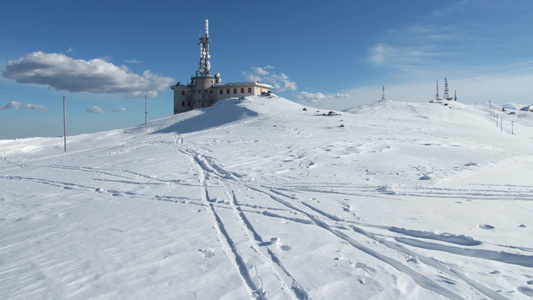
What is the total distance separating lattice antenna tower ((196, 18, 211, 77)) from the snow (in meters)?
48.6

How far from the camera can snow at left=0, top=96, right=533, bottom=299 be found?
15.6 feet

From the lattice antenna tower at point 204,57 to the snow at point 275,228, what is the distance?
48.6m

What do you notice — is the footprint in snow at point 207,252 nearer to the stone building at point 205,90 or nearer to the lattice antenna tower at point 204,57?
the stone building at point 205,90

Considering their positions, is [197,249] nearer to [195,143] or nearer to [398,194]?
[398,194]

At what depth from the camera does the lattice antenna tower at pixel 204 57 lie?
207 ft

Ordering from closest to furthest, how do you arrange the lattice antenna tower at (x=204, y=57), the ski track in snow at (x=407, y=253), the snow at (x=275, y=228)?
the ski track in snow at (x=407, y=253), the snow at (x=275, y=228), the lattice antenna tower at (x=204, y=57)

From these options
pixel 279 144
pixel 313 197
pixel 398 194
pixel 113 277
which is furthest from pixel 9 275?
pixel 279 144

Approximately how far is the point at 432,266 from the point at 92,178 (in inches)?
486

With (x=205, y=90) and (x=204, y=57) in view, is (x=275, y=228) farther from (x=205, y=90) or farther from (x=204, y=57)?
(x=204, y=57)

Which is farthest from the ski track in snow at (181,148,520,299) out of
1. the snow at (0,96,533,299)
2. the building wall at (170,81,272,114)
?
the building wall at (170,81,272,114)

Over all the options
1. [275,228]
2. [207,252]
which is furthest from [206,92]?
[207,252]

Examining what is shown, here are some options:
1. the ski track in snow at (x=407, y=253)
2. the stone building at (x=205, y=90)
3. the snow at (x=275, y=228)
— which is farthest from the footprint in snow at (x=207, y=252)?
the stone building at (x=205, y=90)

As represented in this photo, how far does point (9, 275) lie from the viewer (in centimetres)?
519

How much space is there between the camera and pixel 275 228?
7.05 metres
